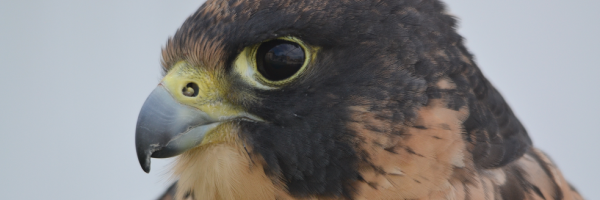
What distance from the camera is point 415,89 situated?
1787 mm

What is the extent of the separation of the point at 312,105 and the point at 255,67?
0.22 m

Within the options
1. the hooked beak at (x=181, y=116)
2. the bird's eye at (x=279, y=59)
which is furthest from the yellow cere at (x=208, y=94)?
the bird's eye at (x=279, y=59)

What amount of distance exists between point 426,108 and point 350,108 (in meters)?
0.26

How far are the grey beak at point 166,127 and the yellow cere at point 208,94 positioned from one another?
0.02 meters

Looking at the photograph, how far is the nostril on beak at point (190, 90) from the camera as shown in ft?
6.01

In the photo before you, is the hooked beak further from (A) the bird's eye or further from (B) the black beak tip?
(A) the bird's eye

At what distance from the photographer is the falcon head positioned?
5.74 ft

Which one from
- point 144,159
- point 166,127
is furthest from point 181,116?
point 144,159

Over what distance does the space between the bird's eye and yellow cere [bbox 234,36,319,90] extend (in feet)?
0.03

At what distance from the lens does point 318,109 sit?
1756mm

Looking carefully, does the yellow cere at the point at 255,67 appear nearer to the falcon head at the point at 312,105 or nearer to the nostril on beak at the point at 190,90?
the falcon head at the point at 312,105

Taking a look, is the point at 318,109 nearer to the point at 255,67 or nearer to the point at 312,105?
the point at 312,105

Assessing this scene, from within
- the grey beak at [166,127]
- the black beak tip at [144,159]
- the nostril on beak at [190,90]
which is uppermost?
the nostril on beak at [190,90]

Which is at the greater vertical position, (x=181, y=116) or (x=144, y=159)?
(x=181, y=116)
